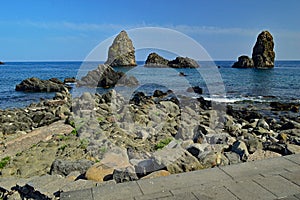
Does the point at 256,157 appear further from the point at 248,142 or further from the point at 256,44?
the point at 256,44

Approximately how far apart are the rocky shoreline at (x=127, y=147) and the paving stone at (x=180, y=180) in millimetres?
312

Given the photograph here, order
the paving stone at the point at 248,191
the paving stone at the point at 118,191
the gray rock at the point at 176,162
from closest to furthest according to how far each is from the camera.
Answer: the paving stone at the point at 248,191 < the paving stone at the point at 118,191 < the gray rock at the point at 176,162

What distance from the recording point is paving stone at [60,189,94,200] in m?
3.74

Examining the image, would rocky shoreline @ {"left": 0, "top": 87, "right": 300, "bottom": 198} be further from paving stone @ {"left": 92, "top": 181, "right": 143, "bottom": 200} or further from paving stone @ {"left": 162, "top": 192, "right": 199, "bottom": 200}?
paving stone @ {"left": 162, "top": 192, "right": 199, "bottom": 200}

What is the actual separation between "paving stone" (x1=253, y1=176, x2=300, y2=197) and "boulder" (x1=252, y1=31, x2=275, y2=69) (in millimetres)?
95186

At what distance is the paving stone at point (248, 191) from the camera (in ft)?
11.9

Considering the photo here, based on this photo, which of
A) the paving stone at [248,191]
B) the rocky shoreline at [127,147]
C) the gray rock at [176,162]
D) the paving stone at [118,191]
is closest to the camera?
the paving stone at [248,191]

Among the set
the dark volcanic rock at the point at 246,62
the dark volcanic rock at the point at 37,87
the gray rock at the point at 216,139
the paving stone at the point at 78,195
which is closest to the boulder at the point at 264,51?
the dark volcanic rock at the point at 246,62

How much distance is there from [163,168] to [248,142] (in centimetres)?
275

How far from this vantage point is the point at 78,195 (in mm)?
3803

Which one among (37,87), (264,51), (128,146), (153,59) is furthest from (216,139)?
(264,51)

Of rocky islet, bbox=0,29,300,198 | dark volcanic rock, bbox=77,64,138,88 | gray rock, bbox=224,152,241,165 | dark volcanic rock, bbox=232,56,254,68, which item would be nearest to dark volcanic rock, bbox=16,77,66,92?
dark volcanic rock, bbox=77,64,138,88

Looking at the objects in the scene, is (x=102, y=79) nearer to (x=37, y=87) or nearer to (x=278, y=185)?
(x=37, y=87)

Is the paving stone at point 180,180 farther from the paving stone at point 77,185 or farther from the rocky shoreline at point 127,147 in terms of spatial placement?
the paving stone at point 77,185
